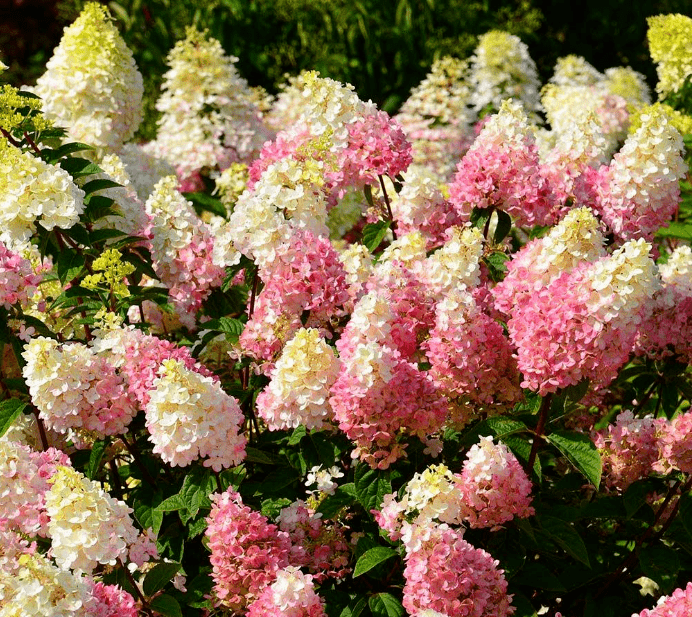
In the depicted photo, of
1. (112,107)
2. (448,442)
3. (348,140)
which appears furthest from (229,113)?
(448,442)

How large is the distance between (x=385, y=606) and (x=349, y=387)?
53 cm

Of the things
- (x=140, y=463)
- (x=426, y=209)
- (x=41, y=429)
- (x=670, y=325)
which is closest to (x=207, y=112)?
(x=426, y=209)

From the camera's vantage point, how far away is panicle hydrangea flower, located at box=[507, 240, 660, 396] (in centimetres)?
243

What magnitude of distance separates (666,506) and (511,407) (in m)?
0.54

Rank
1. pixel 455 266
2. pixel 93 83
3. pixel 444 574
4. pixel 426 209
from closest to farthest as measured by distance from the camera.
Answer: pixel 444 574, pixel 455 266, pixel 426 209, pixel 93 83

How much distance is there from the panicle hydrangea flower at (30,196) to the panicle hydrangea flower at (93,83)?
5.45ft

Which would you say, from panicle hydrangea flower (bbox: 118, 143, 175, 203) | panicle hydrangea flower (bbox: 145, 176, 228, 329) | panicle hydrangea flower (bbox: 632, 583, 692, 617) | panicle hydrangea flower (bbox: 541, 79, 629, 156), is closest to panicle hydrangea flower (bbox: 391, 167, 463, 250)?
panicle hydrangea flower (bbox: 145, 176, 228, 329)

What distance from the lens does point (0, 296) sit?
2.94m

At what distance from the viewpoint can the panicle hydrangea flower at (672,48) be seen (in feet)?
16.7

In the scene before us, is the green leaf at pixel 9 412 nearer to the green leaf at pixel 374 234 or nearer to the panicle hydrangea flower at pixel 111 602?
the panicle hydrangea flower at pixel 111 602

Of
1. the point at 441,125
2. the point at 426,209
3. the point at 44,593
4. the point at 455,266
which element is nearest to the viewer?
the point at 44,593

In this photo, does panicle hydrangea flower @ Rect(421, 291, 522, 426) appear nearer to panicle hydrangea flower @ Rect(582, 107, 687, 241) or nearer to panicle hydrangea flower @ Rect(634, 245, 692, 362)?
panicle hydrangea flower @ Rect(634, 245, 692, 362)

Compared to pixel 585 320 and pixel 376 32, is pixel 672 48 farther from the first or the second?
pixel 376 32

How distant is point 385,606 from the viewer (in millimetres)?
2607
